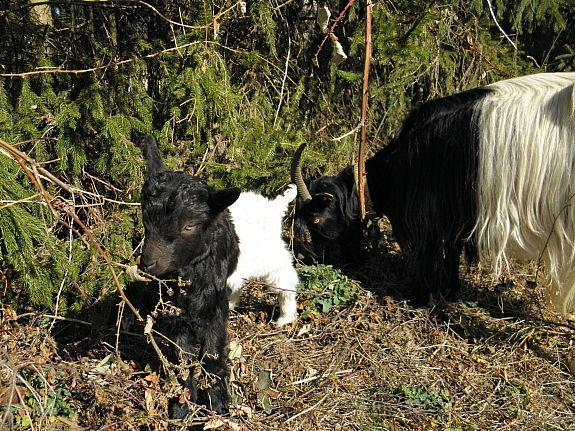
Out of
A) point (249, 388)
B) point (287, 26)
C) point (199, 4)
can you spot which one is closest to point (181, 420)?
point (249, 388)

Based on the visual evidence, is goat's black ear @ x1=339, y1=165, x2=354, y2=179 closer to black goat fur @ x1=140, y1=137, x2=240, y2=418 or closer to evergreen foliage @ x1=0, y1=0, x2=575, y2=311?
evergreen foliage @ x1=0, y1=0, x2=575, y2=311

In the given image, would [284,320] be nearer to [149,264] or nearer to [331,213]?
[331,213]

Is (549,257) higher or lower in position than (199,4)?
lower

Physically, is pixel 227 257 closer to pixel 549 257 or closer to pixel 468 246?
pixel 468 246

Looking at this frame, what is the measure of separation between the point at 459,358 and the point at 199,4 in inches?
145

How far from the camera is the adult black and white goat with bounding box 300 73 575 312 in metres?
3.70

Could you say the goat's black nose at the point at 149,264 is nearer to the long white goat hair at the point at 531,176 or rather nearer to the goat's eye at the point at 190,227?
the goat's eye at the point at 190,227

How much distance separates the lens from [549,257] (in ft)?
12.8

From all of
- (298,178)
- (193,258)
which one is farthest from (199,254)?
(298,178)

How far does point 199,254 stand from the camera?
340cm

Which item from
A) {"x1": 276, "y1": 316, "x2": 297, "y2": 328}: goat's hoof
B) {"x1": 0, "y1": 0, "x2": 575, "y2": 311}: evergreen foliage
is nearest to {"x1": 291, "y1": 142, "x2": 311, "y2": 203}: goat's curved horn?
{"x1": 0, "y1": 0, "x2": 575, "y2": 311}: evergreen foliage

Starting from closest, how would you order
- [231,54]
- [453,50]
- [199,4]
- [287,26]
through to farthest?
[199,4] < [231,54] < [287,26] < [453,50]

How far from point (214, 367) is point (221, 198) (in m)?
1.10

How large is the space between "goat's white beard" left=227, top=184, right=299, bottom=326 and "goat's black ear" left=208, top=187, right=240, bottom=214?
66cm
